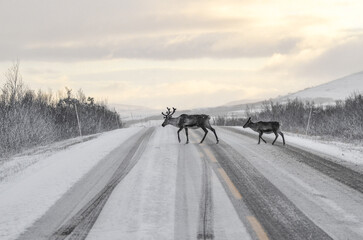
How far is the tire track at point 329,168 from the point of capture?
28.9 ft

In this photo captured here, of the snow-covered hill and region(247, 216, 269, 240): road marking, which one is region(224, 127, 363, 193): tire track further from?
the snow-covered hill

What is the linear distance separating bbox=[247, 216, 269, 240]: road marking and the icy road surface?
0.04 feet

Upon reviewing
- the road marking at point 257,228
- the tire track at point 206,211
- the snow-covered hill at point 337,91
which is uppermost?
the snow-covered hill at point 337,91

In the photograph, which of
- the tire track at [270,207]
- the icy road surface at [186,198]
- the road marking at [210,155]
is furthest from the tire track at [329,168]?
the road marking at [210,155]

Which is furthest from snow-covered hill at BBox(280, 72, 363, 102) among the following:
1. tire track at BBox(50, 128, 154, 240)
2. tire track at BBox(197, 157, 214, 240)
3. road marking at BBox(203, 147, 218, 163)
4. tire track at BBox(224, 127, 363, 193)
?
tire track at BBox(50, 128, 154, 240)

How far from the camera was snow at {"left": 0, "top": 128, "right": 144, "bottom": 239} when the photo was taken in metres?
6.31

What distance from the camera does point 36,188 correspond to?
8.65m

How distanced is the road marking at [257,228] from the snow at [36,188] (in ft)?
10.7

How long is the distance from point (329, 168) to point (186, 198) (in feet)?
15.9

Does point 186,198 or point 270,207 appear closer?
point 270,207

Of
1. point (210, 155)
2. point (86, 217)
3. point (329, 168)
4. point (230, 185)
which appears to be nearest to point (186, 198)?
point (230, 185)

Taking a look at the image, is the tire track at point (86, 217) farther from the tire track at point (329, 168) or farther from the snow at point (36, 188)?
the tire track at point (329, 168)

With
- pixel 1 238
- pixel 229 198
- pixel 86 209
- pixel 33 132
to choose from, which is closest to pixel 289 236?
pixel 229 198

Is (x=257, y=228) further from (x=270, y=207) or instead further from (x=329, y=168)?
(x=329, y=168)
